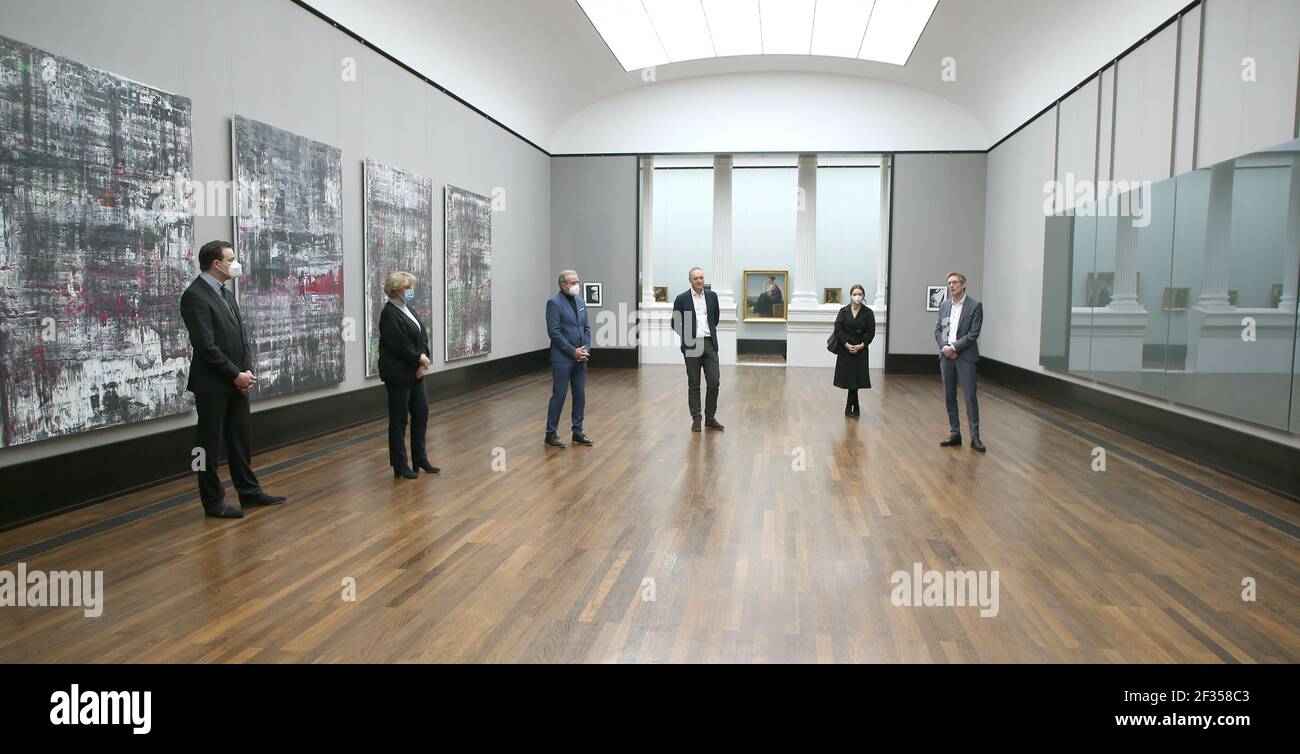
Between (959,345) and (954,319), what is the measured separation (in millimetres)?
324

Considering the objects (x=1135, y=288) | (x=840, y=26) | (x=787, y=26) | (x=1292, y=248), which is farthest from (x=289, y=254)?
(x=840, y=26)

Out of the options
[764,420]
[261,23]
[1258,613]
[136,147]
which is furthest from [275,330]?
[1258,613]

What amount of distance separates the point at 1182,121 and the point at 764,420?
6.08 meters

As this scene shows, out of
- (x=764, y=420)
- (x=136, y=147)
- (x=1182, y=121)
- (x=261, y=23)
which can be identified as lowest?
(x=764, y=420)

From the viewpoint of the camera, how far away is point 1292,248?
7.06 metres

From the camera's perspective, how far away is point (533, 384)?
51.5ft

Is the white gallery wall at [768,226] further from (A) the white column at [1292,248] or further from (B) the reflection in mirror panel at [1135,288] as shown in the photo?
(A) the white column at [1292,248]

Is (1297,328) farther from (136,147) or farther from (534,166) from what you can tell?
(534,166)

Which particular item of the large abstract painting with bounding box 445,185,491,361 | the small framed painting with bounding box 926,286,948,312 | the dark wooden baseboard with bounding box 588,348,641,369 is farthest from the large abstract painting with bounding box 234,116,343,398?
the small framed painting with bounding box 926,286,948,312

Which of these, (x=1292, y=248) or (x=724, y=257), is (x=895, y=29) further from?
(x=1292, y=248)

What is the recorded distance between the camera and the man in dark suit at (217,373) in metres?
5.86

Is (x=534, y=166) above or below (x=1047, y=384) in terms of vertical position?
above

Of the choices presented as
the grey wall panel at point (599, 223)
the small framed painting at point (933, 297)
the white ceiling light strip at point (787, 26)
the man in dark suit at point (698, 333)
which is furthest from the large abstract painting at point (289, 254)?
the small framed painting at point (933, 297)

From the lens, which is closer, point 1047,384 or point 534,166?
point 1047,384
